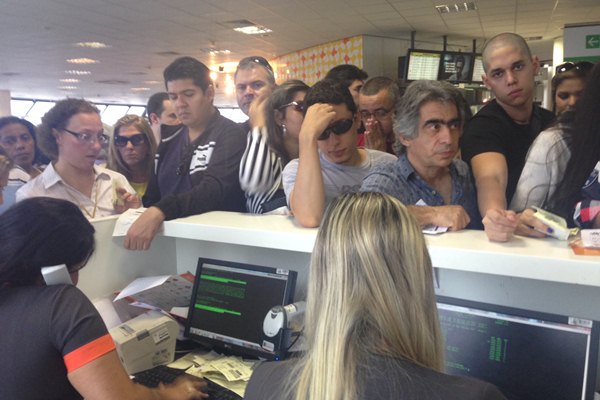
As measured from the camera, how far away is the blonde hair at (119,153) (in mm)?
2539

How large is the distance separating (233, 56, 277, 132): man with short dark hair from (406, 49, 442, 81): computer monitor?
6.06 meters

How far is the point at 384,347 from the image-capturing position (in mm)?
831

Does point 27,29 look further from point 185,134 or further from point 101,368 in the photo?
point 101,368

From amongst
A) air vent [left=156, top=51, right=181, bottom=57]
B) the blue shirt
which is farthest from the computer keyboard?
air vent [left=156, top=51, right=181, bottom=57]

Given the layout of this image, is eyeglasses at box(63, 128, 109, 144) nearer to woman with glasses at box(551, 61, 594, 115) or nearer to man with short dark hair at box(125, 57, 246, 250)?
man with short dark hair at box(125, 57, 246, 250)

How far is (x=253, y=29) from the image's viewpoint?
7832 millimetres

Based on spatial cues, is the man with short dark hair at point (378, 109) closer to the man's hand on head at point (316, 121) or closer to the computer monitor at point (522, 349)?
the man's hand on head at point (316, 121)

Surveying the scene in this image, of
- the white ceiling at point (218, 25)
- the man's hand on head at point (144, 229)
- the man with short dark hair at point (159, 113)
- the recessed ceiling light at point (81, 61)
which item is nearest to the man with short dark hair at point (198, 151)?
the man with short dark hair at point (159, 113)

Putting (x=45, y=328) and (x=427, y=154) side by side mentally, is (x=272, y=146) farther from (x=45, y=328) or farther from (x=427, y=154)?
(x=45, y=328)

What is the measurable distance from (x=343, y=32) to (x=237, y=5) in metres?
2.61

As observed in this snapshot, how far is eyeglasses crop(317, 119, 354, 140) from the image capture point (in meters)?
1.80

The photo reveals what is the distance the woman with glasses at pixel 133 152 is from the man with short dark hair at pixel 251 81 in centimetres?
54

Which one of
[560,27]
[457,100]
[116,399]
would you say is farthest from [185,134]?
[560,27]

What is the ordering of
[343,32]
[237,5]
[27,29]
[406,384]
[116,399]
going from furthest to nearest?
[343,32] → [27,29] → [237,5] → [116,399] → [406,384]
